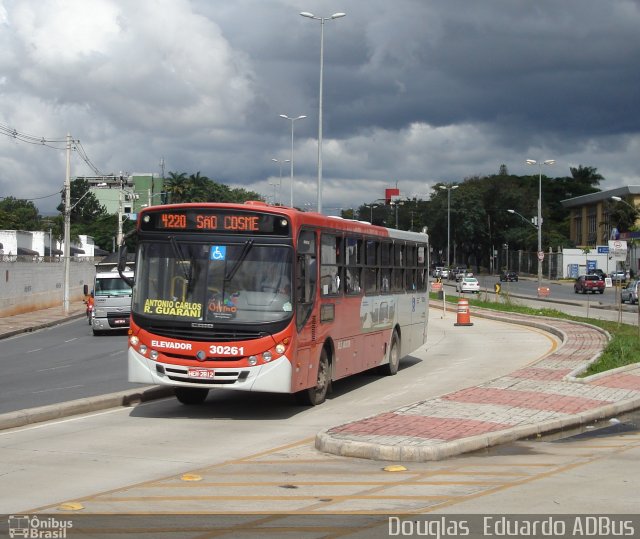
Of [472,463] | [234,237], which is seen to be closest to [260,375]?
[234,237]

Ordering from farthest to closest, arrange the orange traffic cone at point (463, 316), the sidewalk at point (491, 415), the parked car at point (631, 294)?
the parked car at point (631, 294) → the orange traffic cone at point (463, 316) → the sidewalk at point (491, 415)

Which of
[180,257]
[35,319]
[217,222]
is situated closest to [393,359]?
[217,222]

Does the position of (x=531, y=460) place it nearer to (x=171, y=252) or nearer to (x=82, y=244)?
(x=171, y=252)

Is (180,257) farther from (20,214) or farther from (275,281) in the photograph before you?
(20,214)

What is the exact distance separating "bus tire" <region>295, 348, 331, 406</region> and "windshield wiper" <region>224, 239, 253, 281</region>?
7.44ft

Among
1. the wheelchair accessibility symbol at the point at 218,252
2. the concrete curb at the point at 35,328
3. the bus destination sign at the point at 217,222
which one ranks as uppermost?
the bus destination sign at the point at 217,222

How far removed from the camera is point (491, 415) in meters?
13.2

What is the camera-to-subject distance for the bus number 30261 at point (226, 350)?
13.2 metres

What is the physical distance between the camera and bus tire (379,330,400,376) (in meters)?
19.7

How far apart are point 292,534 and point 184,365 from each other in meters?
6.56

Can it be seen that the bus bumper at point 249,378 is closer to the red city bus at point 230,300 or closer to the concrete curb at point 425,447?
the red city bus at point 230,300

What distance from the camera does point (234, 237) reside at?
540 inches

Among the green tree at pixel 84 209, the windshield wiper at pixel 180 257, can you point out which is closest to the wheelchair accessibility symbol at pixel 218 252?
the windshield wiper at pixel 180 257

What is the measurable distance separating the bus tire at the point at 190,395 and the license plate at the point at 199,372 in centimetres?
169
